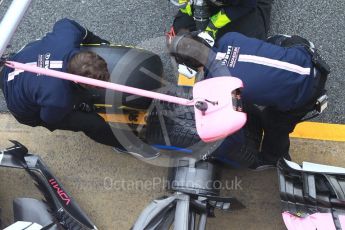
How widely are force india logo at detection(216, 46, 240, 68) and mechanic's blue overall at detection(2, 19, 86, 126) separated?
743 millimetres

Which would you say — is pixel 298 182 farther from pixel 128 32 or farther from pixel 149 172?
pixel 128 32

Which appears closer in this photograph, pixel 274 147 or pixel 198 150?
pixel 198 150

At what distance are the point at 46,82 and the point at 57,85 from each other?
0.19 ft

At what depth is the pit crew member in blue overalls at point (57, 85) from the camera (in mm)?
2379

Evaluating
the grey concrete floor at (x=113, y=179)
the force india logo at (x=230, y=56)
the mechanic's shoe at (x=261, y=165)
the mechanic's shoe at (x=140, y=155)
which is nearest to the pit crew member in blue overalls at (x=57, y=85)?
the mechanic's shoe at (x=140, y=155)

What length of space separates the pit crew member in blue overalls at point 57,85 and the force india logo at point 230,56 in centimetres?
56

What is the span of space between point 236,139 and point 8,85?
1.23m

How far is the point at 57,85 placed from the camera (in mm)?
2447

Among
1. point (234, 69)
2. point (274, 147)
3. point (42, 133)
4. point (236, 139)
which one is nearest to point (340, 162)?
point (274, 147)

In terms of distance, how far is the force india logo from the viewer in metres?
2.24

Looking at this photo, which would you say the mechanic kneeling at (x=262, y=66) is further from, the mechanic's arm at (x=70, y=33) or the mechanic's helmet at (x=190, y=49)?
the mechanic's arm at (x=70, y=33)

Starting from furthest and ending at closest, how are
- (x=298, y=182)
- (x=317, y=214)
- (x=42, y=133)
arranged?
1. (x=42, y=133)
2. (x=298, y=182)
3. (x=317, y=214)

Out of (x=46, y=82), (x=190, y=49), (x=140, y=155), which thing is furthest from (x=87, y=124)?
(x=190, y=49)

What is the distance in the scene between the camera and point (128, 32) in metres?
3.40
